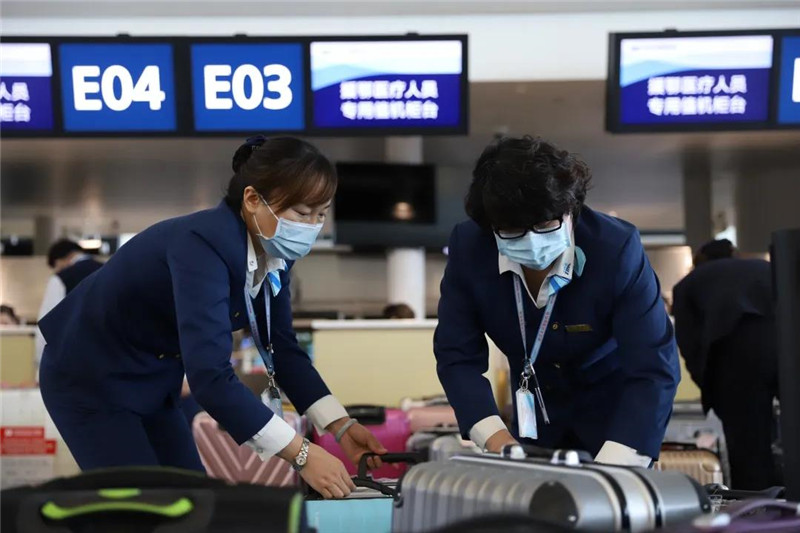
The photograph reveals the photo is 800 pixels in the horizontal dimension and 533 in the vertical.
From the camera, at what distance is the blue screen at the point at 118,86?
532cm

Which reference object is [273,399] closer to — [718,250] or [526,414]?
[526,414]

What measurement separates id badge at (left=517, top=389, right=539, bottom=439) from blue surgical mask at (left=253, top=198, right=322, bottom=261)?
56 cm

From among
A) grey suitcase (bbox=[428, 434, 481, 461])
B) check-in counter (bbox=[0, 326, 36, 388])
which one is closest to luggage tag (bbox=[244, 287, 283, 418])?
grey suitcase (bbox=[428, 434, 481, 461])

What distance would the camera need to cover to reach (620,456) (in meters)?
1.96

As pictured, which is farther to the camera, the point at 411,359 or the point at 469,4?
the point at 469,4

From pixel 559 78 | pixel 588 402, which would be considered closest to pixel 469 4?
pixel 559 78

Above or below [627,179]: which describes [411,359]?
below

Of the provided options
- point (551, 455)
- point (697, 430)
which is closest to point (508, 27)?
point (697, 430)

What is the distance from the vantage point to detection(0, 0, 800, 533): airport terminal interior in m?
1.51

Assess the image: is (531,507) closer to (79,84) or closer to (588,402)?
(588,402)

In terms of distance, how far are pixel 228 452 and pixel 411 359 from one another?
1.58 meters

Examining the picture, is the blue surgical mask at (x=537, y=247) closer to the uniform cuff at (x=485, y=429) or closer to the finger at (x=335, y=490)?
the uniform cuff at (x=485, y=429)

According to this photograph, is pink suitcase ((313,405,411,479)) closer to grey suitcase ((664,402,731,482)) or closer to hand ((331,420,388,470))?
grey suitcase ((664,402,731,482))

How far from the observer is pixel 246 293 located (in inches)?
84.8
